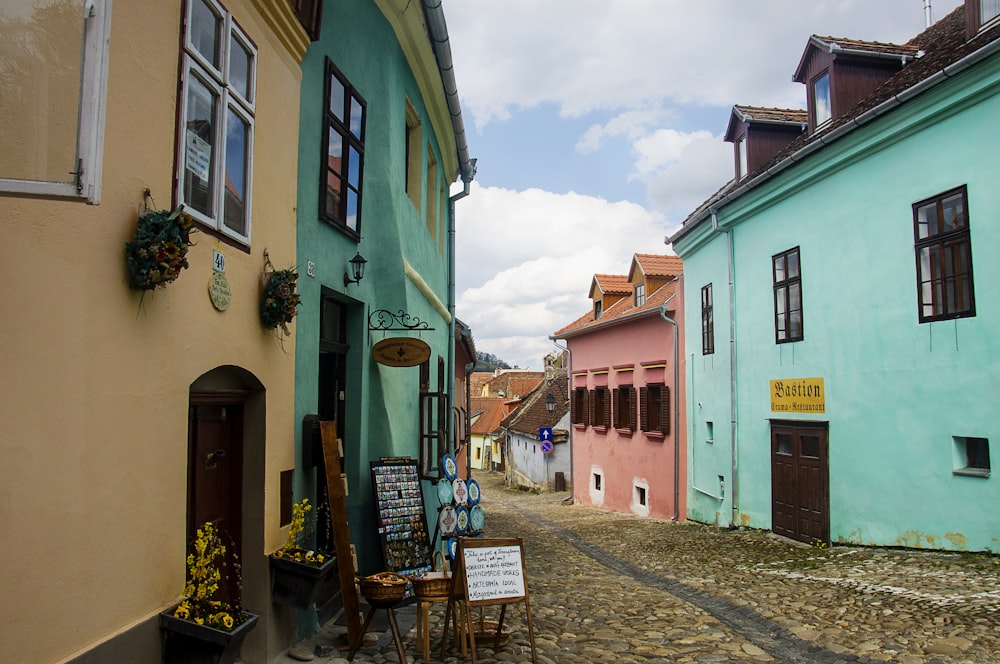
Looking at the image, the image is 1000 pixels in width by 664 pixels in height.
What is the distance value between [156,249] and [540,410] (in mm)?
37865

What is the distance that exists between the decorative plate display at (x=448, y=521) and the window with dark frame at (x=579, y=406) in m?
19.0

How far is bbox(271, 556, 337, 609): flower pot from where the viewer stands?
17.8ft

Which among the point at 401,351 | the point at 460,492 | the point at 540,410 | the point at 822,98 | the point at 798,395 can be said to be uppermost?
the point at 822,98

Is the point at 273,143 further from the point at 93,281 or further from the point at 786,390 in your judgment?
the point at 786,390

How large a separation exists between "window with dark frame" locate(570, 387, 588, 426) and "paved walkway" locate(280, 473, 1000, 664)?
47.0ft

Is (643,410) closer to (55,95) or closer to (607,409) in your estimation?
(607,409)

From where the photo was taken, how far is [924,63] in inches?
440

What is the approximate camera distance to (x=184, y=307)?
431 centimetres

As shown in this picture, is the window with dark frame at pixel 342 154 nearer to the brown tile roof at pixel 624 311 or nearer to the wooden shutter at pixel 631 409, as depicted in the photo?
the brown tile roof at pixel 624 311

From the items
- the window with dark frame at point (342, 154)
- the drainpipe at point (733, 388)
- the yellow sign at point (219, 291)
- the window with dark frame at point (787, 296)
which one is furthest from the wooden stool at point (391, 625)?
the drainpipe at point (733, 388)

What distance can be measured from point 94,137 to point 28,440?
3.91 feet

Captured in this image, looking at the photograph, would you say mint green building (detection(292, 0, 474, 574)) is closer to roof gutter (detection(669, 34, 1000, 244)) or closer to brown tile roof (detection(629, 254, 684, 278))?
roof gutter (detection(669, 34, 1000, 244))

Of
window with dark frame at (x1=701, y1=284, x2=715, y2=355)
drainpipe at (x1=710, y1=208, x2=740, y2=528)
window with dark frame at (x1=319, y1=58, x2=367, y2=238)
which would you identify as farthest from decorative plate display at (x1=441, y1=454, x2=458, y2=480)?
window with dark frame at (x1=701, y1=284, x2=715, y2=355)

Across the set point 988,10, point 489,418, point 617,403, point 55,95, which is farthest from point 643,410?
point 489,418
